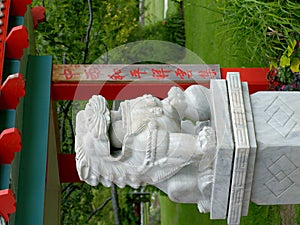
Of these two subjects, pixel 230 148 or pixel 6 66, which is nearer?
pixel 230 148

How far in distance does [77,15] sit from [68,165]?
99.8 inches

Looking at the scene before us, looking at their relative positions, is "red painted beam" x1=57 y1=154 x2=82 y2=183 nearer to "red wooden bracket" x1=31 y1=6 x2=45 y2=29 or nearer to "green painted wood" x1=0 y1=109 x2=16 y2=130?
"red wooden bracket" x1=31 y1=6 x2=45 y2=29

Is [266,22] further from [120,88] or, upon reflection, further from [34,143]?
[34,143]

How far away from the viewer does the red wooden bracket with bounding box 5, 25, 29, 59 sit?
429cm

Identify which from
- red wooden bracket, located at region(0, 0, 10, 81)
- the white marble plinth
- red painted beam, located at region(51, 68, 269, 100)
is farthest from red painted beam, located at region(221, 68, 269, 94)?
red wooden bracket, located at region(0, 0, 10, 81)

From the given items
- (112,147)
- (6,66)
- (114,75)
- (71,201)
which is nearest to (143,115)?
(112,147)

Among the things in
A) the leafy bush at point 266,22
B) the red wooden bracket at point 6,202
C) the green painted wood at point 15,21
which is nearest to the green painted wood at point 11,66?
the green painted wood at point 15,21

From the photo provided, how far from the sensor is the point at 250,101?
11.3ft

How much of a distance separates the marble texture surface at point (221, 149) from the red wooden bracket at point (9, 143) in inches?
48.7

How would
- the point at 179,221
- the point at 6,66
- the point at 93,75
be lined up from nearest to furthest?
the point at 6,66 → the point at 93,75 → the point at 179,221

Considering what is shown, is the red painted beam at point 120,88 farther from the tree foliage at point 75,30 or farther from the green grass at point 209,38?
the tree foliage at point 75,30

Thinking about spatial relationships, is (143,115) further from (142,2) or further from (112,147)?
(142,2)

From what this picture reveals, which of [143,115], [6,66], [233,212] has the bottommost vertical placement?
[233,212]

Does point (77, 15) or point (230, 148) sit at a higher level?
point (77, 15)
